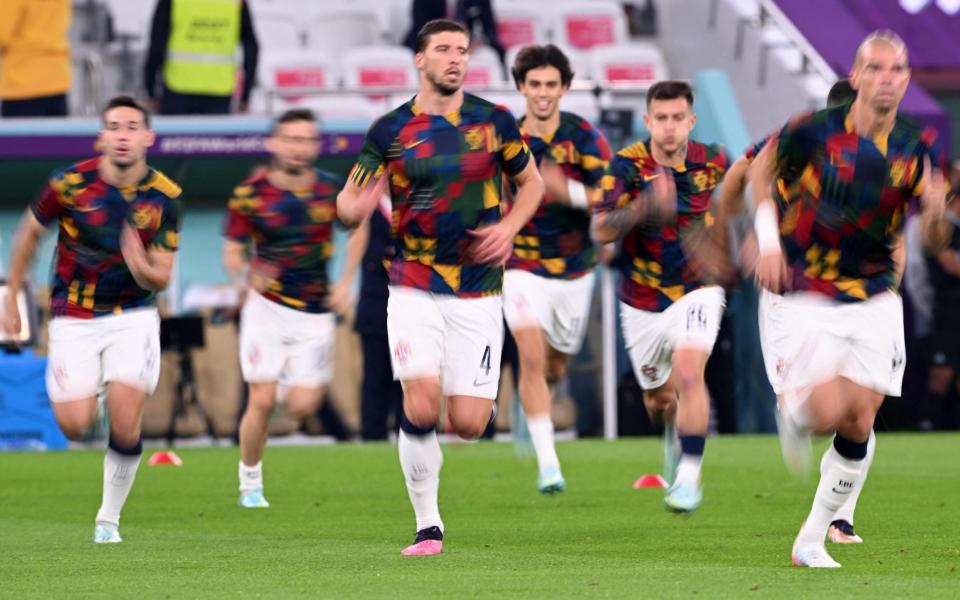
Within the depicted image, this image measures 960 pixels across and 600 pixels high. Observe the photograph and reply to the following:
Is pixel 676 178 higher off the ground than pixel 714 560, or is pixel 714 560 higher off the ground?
pixel 676 178

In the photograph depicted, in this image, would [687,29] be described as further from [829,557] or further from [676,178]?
[829,557]

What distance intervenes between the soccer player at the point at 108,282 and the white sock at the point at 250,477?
6.70 ft

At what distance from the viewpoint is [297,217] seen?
11.7 meters

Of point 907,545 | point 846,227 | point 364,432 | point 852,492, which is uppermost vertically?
point 846,227

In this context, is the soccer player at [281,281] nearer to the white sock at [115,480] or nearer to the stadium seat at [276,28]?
the white sock at [115,480]

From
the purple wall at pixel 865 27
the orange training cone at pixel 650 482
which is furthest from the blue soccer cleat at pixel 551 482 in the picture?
the purple wall at pixel 865 27

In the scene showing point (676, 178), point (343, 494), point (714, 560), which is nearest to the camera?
point (714, 560)

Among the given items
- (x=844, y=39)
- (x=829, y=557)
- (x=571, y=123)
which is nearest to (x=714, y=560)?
(x=829, y=557)

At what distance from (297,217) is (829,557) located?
15.2 feet

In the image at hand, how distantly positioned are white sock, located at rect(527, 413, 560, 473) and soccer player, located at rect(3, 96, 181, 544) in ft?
8.03

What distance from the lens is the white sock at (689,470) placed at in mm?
9578

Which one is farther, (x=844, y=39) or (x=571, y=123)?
(x=844, y=39)

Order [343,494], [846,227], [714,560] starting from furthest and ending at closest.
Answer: [343,494] → [714,560] → [846,227]

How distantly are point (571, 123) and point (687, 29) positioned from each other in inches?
474
